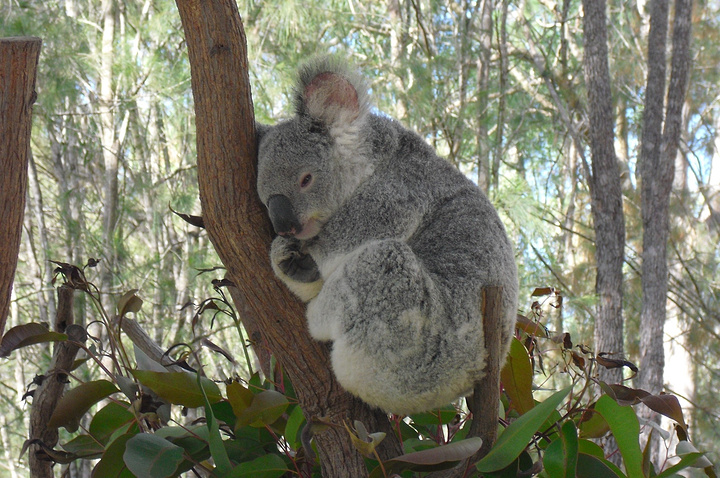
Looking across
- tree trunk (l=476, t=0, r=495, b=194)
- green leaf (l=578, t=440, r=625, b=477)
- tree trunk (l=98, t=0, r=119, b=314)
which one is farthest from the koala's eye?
tree trunk (l=98, t=0, r=119, b=314)

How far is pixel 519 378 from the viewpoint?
1.72 m

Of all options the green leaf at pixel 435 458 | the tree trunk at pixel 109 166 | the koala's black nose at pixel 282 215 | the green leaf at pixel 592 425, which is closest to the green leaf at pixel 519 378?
the green leaf at pixel 592 425

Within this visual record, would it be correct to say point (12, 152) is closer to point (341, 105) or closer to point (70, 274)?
point (70, 274)

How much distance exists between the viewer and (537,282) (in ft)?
20.0

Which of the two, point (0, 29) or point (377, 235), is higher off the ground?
point (0, 29)

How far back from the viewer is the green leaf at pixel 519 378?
1.71m

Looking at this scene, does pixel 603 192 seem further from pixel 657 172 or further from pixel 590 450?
pixel 590 450

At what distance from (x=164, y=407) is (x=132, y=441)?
11.1 inches

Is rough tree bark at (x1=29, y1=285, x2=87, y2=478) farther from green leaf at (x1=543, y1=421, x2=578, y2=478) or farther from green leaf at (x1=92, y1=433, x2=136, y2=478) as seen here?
green leaf at (x1=543, y1=421, x2=578, y2=478)

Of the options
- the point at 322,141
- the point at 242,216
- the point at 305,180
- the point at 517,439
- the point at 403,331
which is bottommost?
the point at 517,439

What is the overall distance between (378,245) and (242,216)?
0.36 m

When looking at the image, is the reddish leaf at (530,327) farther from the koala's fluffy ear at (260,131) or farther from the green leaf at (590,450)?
the koala's fluffy ear at (260,131)

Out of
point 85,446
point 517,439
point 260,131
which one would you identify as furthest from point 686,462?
point 85,446

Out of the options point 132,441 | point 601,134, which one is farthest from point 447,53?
point 132,441
